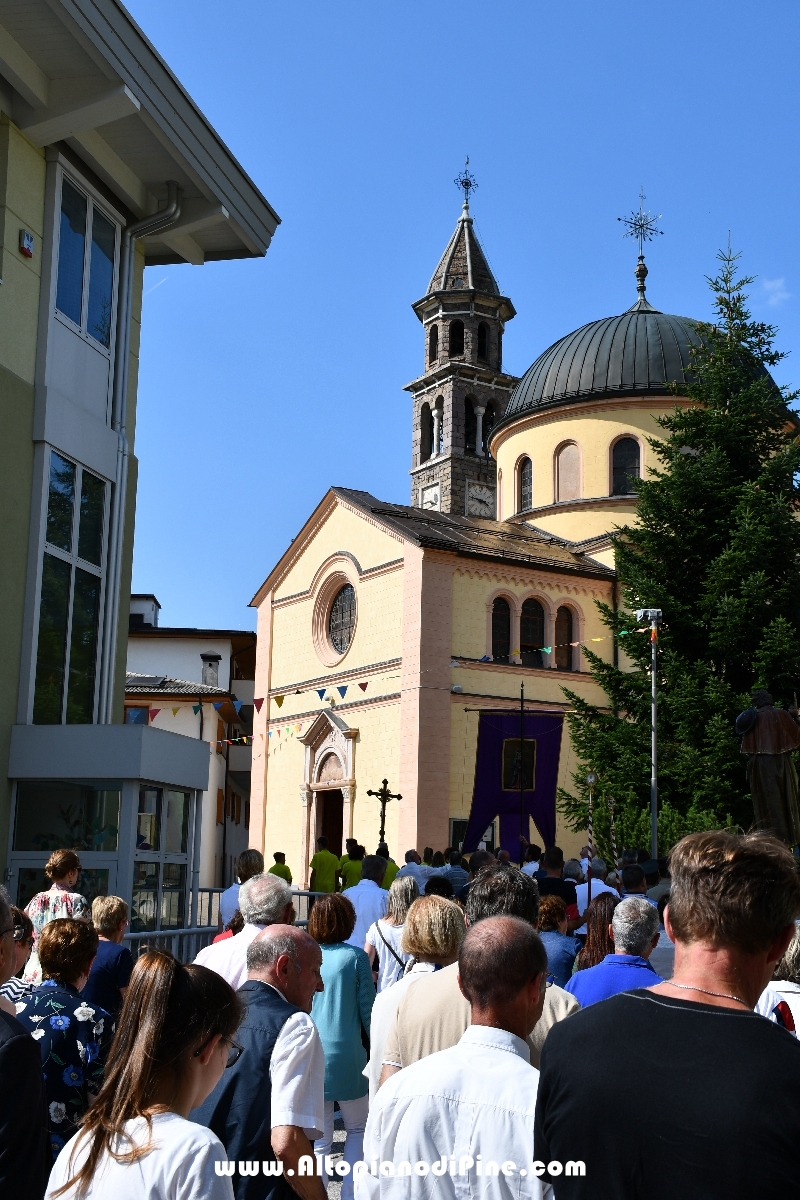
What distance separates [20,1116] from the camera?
3.25 meters

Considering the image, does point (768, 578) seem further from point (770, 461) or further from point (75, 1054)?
point (75, 1054)

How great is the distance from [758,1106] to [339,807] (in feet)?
116

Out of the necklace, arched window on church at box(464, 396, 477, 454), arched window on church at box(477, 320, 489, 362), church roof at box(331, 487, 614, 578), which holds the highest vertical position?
arched window on church at box(477, 320, 489, 362)

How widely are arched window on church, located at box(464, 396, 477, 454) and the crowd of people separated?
186ft

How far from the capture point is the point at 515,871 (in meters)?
5.76

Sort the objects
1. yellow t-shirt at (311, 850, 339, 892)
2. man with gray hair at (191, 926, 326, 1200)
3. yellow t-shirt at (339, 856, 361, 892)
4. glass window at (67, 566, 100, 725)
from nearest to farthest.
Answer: man with gray hair at (191, 926, 326, 1200)
glass window at (67, 566, 100, 725)
yellow t-shirt at (339, 856, 361, 892)
yellow t-shirt at (311, 850, 339, 892)

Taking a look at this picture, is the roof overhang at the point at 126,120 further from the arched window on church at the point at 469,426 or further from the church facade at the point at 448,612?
the arched window on church at the point at 469,426

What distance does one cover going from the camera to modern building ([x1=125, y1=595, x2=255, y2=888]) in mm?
40500

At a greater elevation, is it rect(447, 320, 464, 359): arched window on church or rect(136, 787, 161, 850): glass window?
rect(447, 320, 464, 359): arched window on church

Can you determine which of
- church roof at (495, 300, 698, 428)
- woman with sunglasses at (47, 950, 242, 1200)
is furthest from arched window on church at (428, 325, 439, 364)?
woman with sunglasses at (47, 950, 242, 1200)

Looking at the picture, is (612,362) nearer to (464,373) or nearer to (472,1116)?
(464,373)

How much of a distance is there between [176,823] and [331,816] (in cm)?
2509

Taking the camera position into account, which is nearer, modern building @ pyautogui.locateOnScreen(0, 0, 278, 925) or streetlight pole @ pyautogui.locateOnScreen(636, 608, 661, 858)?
modern building @ pyautogui.locateOnScreen(0, 0, 278, 925)

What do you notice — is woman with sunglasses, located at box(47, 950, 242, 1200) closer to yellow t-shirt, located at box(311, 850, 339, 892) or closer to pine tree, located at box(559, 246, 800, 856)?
yellow t-shirt, located at box(311, 850, 339, 892)
